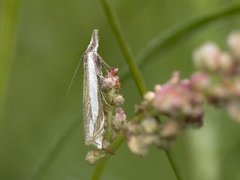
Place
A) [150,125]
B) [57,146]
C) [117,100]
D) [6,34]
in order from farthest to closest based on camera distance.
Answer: [57,146] → [6,34] → [117,100] → [150,125]

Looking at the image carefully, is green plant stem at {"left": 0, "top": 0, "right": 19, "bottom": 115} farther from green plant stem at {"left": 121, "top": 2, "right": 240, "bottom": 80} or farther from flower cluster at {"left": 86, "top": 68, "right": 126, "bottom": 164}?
flower cluster at {"left": 86, "top": 68, "right": 126, "bottom": 164}

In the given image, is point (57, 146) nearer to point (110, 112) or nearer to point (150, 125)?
point (110, 112)

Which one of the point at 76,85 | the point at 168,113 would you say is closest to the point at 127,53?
the point at 168,113

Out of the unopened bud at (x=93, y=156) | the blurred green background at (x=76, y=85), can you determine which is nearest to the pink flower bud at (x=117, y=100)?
the unopened bud at (x=93, y=156)

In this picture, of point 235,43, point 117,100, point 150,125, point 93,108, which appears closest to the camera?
point 235,43

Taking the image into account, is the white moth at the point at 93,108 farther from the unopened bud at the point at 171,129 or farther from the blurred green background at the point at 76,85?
the blurred green background at the point at 76,85

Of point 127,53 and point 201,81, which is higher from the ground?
point 127,53

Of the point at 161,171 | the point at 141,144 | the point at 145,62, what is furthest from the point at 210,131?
the point at 141,144
